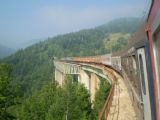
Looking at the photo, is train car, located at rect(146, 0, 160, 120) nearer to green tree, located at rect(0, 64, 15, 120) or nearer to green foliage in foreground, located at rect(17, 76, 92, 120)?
green tree, located at rect(0, 64, 15, 120)

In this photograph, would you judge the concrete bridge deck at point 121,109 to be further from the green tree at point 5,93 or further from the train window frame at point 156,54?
the train window frame at point 156,54

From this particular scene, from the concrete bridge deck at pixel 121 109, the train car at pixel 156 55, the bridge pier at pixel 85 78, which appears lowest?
the concrete bridge deck at pixel 121 109

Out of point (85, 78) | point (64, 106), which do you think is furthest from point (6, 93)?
point (85, 78)

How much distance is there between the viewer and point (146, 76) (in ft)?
20.2

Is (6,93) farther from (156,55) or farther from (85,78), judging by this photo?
(85,78)

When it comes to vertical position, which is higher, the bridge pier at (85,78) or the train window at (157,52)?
the bridge pier at (85,78)

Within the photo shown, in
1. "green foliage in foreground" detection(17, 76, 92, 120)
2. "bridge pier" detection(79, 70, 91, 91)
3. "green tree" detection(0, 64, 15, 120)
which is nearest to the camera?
"green tree" detection(0, 64, 15, 120)

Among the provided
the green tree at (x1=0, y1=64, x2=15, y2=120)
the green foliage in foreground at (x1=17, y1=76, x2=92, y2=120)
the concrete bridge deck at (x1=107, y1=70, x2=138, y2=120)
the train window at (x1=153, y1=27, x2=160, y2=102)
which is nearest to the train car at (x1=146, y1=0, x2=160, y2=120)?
the train window at (x1=153, y1=27, x2=160, y2=102)

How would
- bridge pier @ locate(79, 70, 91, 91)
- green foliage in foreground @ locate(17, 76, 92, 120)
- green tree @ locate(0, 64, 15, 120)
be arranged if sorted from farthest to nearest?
bridge pier @ locate(79, 70, 91, 91) < green foliage in foreground @ locate(17, 76, 92, 120) < green tree @ locate(0, 64, 15, 120)

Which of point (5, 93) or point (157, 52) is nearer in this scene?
point (157, 52)

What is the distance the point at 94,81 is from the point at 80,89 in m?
10.6

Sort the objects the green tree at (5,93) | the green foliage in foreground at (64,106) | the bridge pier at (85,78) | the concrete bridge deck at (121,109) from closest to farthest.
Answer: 1. the concrete bridge deck at (121,109)
2. the green tree at (5,93)
3. the green foliage in foreground at (64,106)
4. the bridge pier at (85,78)

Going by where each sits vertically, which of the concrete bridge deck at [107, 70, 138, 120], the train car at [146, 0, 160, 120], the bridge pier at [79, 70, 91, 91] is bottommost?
the concrete bridge deck at [107, 70, 138, 120]

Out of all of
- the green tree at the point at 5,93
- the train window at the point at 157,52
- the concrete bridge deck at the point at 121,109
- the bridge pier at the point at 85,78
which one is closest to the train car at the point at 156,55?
the train window at the point at 157,52
